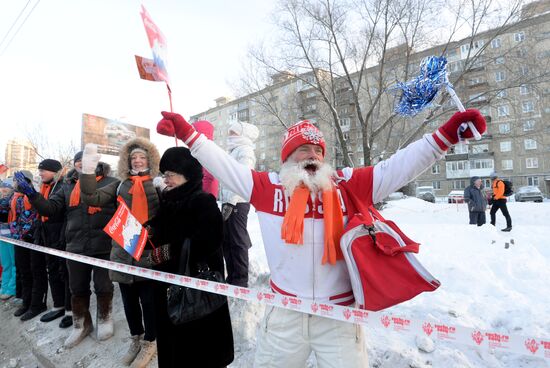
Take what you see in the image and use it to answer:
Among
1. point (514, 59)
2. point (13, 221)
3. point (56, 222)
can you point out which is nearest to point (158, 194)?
point (56, 222)

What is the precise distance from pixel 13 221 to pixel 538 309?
7204mm

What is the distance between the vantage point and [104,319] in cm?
361

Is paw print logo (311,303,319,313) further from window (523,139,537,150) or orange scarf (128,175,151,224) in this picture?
window (523,139,537,150)

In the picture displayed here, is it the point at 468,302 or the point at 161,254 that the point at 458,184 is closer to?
the point at 468,302

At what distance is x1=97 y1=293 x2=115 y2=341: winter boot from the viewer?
3.54 metres

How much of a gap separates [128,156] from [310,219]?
2.21 m

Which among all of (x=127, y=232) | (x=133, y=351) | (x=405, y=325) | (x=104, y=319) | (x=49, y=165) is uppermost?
(x=49, y=165)

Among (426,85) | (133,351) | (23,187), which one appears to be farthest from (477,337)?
(23,187)

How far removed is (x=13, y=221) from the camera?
491 cm

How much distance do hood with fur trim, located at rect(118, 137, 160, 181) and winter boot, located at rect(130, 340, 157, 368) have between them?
1646 millimetres

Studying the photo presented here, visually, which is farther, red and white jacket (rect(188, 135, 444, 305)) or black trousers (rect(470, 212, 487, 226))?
black trousers (rect(470, 212, 487, 226))

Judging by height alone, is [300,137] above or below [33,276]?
above

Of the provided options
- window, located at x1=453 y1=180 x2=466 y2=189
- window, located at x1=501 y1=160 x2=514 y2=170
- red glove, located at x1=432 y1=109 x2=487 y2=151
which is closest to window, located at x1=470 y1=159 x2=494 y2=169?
window, located at x1=501 y1=160 x2=514 y2=170

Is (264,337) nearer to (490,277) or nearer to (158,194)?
(158,194)
